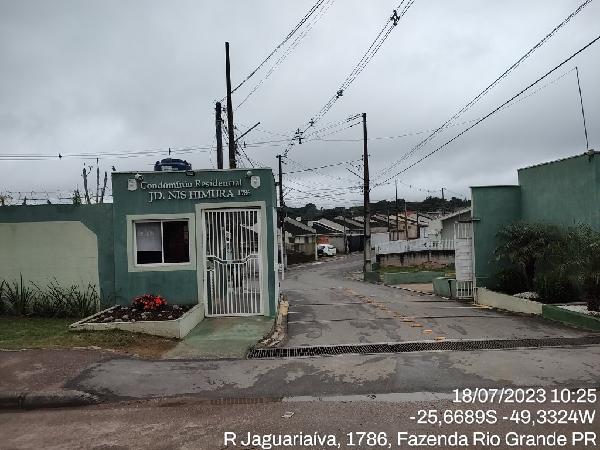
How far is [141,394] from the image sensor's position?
6.52m

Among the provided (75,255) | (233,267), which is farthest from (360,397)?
(75,255)

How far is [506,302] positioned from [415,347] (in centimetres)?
670

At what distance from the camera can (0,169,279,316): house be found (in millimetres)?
11961

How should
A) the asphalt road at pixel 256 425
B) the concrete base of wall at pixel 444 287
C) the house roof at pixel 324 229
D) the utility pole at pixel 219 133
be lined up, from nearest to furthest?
the asphalt road at pixel 256 425 → the concrete base of wall at pixel 444 287 → the utility pole at pixel 219 133 → the house roof at pixel 324 229

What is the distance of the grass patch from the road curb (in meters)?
2.03

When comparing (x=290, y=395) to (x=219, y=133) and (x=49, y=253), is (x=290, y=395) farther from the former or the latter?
(x=219, y=133)

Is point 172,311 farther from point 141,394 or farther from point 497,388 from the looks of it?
point 497,388

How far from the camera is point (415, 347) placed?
8.84 meters

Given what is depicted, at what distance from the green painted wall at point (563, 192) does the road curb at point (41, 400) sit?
39.2ft

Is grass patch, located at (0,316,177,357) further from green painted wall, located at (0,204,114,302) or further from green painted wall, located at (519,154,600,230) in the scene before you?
green painted wall, located at (519,154,600,230)

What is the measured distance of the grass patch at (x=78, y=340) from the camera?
8.55 m

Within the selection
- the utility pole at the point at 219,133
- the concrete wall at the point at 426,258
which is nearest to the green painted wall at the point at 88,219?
the utility pole at the point at 219,133

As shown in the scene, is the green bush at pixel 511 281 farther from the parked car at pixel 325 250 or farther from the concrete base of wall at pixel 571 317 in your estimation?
the parked car at pixel 325 250

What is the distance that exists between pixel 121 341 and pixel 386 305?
8746 millimetres
